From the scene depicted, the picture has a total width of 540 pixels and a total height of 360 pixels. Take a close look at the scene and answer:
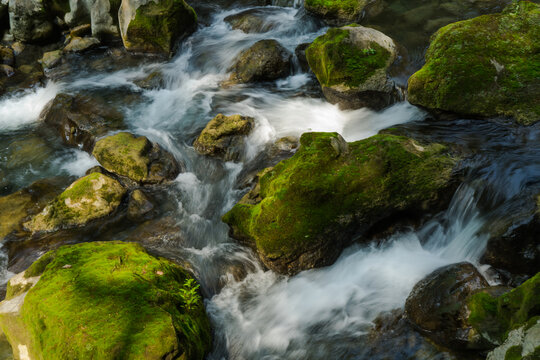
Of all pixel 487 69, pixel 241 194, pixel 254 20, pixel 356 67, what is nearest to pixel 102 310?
pixel 241 194

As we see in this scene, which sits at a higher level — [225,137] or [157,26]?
[157,26]

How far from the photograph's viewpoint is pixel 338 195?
17.6ft

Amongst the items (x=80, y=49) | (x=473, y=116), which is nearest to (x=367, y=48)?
(x=473, y=116)

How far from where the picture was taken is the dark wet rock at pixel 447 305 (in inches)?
159

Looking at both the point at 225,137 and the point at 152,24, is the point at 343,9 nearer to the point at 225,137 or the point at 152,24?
the point at 152,24

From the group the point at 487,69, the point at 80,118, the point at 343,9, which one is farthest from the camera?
the point at 343,9

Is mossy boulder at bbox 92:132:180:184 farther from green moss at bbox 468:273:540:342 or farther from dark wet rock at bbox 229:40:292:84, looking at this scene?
green moss at bbox 468:273:540:342

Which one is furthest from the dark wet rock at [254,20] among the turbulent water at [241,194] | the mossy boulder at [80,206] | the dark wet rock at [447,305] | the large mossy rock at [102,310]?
the dark wet rock at [447,305]

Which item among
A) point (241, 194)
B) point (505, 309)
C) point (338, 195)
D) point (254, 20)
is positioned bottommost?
point (241, 194)

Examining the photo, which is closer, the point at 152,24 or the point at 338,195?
the point at 338,195

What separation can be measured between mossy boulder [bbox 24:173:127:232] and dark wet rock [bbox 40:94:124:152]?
2.11 meters

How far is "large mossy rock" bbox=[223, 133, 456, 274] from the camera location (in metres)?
5.34

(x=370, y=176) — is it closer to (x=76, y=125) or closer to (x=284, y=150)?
(x=284, y=150)

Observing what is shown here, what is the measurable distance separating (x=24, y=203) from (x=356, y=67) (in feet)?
24.1
